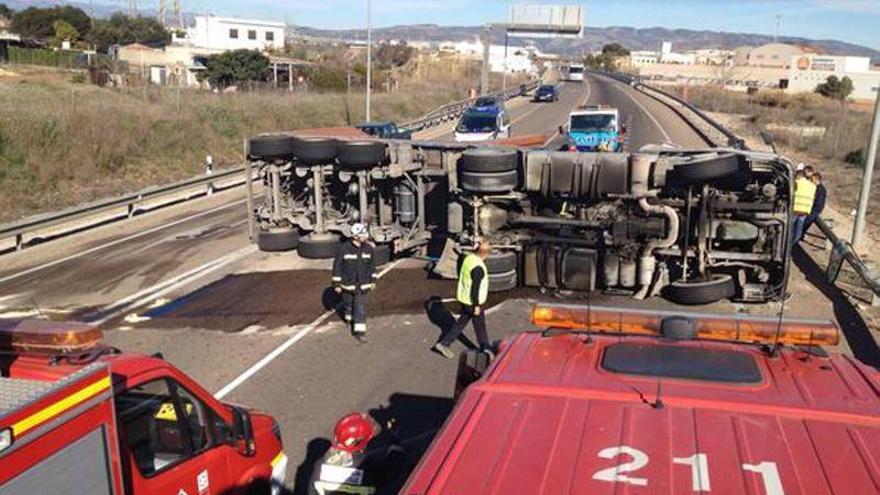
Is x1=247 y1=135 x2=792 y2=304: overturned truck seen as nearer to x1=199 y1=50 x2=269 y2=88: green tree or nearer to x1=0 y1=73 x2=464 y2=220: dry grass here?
x1=0 y1=73 x2=464 y2=220: dry grass

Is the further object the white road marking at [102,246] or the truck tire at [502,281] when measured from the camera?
the white road marking at [102,246]

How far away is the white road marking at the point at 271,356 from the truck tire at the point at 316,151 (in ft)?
10.6

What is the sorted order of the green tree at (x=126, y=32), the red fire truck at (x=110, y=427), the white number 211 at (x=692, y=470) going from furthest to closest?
the green tree at (x=126, y=32), the red fire truck at (x=110, y=427), the white number 211 at (x=692, y=470)

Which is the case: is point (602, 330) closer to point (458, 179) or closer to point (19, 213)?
point (458, 179)

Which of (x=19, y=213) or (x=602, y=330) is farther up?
(x=602, y=330)

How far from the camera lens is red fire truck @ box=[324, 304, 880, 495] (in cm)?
295

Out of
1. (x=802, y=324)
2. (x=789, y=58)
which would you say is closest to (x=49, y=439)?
(x=802, y=324)

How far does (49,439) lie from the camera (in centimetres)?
328

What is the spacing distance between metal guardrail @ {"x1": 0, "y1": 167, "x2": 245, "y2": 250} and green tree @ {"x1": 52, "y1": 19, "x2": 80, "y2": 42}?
68.4 m

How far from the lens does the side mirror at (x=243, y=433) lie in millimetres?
5203

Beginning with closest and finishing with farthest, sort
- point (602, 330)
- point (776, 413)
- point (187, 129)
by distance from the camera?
point (776, 413)
point (602, 330)
point (187, 129)

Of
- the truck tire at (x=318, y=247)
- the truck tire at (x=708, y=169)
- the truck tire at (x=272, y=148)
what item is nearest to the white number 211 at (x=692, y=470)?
the truck tire at (x=708, y=169)

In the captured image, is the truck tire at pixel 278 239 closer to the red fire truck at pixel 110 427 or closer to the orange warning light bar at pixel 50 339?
the red fire truck at pixel 110 427

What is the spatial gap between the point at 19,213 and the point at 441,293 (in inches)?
492
